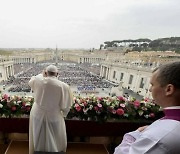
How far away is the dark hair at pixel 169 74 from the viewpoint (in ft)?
1.86

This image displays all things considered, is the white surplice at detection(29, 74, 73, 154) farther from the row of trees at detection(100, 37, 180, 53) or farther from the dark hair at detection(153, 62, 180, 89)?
the row of trees at detection(100, 37, 180, 53)

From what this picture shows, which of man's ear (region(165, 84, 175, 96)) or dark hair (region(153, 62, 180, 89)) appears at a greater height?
dark hair (region(153, 62, 180, 89))

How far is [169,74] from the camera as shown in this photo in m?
0.58

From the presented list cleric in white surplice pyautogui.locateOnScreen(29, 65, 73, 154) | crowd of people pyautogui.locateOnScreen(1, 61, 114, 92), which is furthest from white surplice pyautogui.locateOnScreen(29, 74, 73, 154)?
crowd of people pyautogui.locateOnScreen(1, 61, 114, 92)

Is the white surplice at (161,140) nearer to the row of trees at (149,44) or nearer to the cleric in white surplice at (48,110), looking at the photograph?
the cleric in white surplice at (48,110)

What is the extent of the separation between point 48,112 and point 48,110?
0.08 ft

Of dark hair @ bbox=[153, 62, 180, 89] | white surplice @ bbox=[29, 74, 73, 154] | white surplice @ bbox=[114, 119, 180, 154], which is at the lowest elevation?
white surplice @ bbox=[29, 74, 73, 154]

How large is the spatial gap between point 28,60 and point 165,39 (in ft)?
7.89

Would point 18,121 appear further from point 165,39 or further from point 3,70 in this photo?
point 165,39

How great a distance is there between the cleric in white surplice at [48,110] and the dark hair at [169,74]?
52.3 inches

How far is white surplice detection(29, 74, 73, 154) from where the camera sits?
1.81 meters

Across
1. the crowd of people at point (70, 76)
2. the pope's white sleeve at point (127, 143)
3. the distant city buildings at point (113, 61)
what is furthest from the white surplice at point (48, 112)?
the distant city buildings at point (113, 61)

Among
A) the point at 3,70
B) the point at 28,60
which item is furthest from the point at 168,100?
the point at 28,60

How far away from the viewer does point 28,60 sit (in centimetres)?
364
